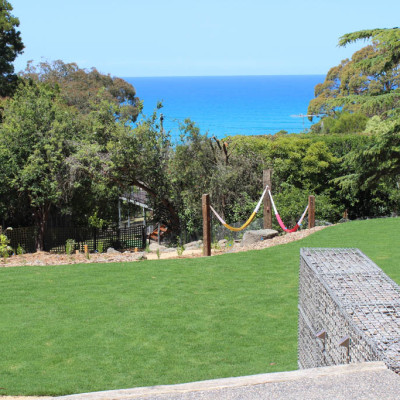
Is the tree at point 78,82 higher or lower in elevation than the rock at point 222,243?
higher

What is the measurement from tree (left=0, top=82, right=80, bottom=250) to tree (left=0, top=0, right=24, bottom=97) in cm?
659

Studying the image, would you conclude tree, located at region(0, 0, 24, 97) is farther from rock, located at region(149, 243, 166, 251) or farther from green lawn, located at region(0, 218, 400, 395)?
green lawn, located at region(0, 218, 400, 395)

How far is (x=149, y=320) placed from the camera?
24.9ft

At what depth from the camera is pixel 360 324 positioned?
145 inches

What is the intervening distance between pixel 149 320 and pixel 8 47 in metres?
21.3

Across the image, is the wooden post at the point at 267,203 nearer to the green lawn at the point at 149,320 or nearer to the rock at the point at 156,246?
the green lawn at the point at 149,320

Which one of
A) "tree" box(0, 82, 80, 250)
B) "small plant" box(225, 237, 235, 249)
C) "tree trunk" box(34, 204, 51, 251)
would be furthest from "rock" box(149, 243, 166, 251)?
"tree trunk" box(34, 204, 51, 251)

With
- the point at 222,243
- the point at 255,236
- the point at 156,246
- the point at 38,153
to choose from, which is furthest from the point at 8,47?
the point at 255,236

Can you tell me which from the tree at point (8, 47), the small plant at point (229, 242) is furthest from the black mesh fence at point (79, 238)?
the tree at point (8, 47)

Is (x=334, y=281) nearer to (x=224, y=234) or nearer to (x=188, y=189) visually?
(x=224, y=234)

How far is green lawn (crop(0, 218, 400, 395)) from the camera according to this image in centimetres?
602

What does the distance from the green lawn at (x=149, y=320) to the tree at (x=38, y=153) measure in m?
7.24

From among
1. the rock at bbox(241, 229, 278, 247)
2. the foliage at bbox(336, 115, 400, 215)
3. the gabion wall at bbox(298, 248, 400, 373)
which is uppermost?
the foliage at bbox(336, 115, 400, 215)

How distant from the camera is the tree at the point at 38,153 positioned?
1758 centimetres
